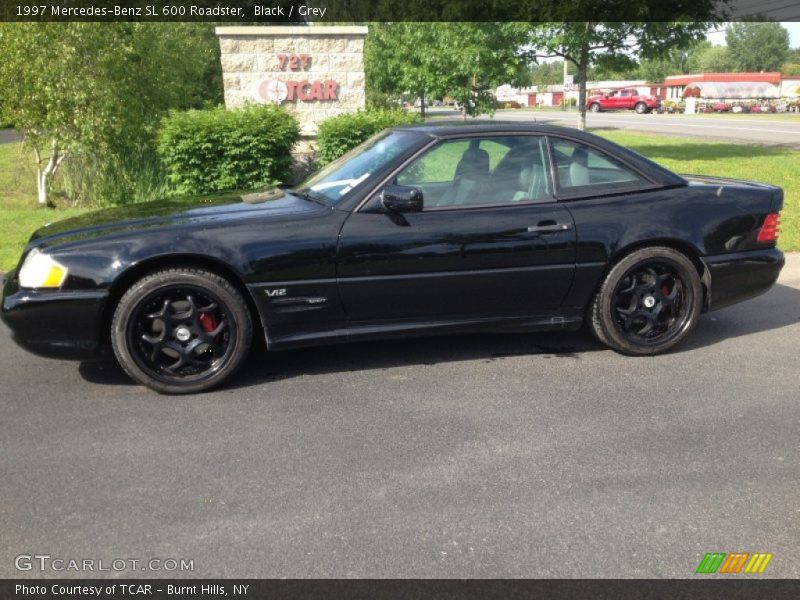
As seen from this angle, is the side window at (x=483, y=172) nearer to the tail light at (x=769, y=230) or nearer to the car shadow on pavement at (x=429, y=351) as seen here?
the car shadow on pavement at (x=429, y=351)

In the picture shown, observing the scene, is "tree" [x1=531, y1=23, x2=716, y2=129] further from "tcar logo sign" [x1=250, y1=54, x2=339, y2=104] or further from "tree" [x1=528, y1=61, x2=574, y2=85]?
"tree" [x1=528, y1=61, x2=574, y2=85]

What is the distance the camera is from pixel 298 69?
12070mm

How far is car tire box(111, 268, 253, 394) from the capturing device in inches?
171

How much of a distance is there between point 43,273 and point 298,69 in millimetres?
8515

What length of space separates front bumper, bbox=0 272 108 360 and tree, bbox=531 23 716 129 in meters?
15.0

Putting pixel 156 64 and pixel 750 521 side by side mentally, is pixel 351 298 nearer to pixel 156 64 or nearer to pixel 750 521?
pixel 750 521

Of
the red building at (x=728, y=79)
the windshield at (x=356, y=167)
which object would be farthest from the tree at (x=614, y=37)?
the red building at (x=728, y=79)

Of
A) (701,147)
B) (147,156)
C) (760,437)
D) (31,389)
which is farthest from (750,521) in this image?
(701,147)

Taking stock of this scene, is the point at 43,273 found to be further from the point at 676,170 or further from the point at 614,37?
the point at 614,37

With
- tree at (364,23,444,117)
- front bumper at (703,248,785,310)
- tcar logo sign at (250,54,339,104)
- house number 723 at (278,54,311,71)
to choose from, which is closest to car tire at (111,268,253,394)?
front bumper at (703,248,785,310)

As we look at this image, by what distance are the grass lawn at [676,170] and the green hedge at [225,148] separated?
1781 millimetres

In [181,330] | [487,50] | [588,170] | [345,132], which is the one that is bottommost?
[181,330]

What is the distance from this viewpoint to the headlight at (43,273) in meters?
4.28

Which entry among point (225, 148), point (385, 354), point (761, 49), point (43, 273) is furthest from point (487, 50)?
point (761, 49)
